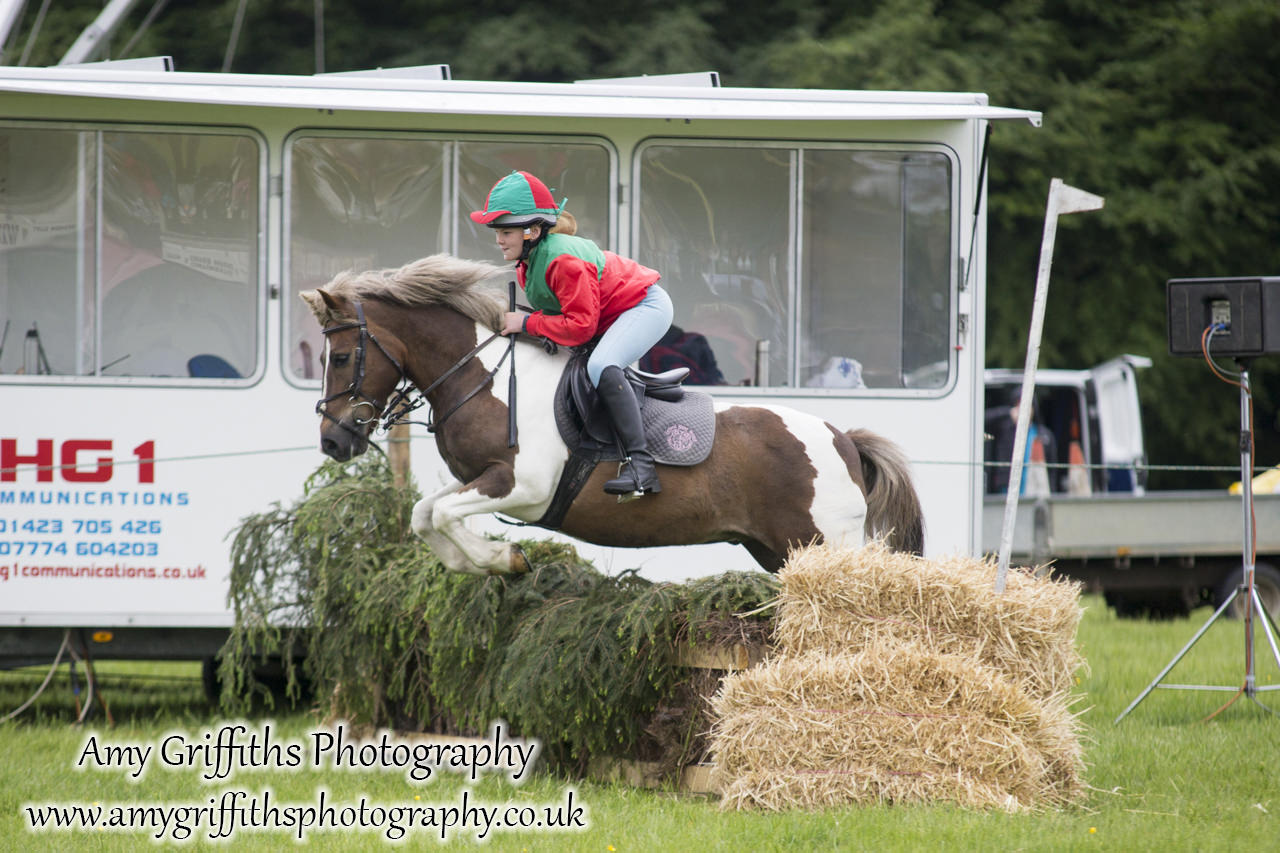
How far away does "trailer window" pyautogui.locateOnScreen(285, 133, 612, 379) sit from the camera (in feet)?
25.9

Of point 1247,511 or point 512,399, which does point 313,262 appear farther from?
point 1247,511

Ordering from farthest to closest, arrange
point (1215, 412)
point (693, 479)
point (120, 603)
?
point (1215, 412), point (120, 603), point (693, 479)

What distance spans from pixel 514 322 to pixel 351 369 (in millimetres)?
697

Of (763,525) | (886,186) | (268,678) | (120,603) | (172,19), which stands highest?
(172,19)

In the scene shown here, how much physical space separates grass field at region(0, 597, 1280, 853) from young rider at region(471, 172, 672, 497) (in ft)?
4.44

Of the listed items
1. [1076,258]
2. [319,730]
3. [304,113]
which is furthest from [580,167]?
[1076,258]

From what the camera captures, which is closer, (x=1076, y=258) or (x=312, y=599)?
(x=312, y=599)

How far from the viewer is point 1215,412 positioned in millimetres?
19141

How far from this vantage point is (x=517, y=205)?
5527 millimetres

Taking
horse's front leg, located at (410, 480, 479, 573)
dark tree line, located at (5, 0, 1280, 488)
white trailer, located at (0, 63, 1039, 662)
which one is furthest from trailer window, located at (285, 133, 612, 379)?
dark tree line, located at (5, 0, 1280, 488)

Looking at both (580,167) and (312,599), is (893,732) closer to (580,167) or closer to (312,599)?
(312,599)

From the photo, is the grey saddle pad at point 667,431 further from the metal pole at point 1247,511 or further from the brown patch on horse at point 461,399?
the metal pole at point 1247,511

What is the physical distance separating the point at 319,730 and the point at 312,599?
67 centimetres

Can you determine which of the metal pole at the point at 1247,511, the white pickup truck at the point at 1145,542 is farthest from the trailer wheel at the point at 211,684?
the white pickup truck at the point at 1145,542
